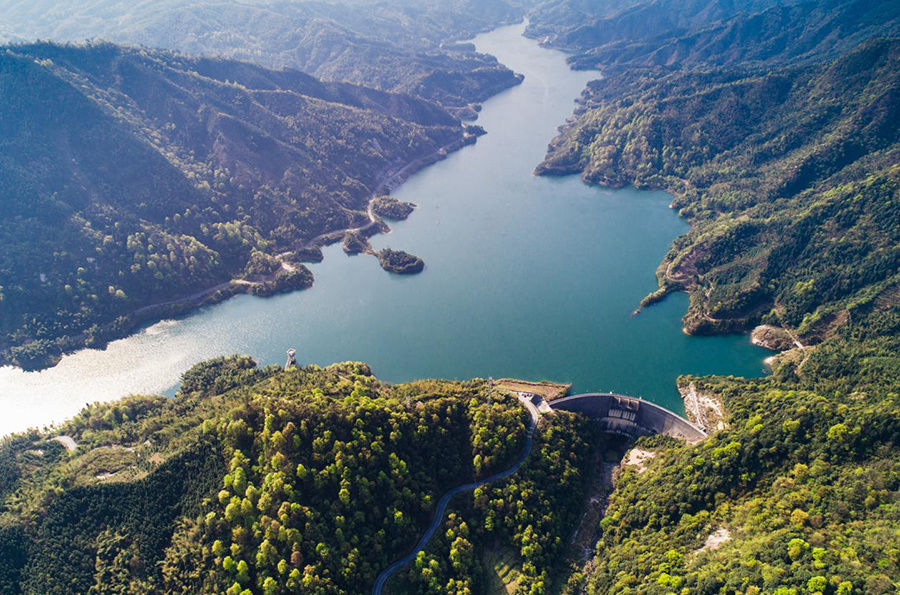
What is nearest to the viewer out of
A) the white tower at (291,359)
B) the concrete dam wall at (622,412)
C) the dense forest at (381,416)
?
the dense forest at (381,416)

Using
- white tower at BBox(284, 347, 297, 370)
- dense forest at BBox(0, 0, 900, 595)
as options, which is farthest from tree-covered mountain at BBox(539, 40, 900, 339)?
white tower at BBox(284, 347, 297, 370)

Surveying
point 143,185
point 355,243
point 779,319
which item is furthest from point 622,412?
point 143,185

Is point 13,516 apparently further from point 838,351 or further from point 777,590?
point 838,351

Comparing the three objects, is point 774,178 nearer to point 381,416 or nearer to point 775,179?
point 775,179

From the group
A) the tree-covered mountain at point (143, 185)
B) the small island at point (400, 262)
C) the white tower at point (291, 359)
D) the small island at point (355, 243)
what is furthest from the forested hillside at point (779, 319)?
the tree-covered mountain at point (143, 185)

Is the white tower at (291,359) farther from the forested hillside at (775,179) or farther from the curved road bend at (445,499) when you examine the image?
the forested hillside at (775,179)

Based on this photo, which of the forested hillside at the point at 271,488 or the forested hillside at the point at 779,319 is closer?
the forested hillside at the point at 779,319
